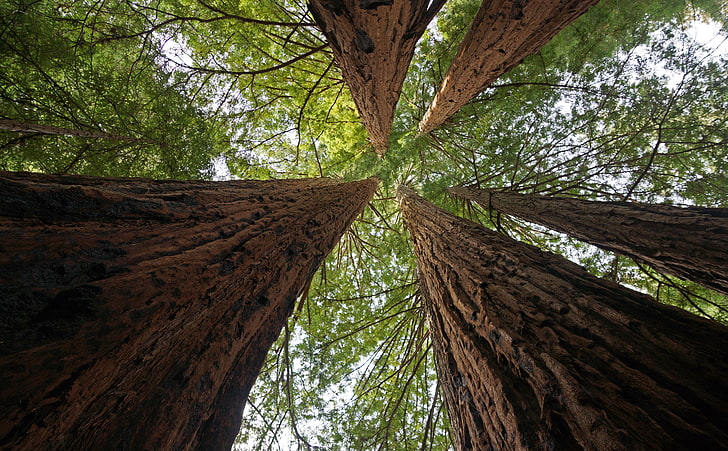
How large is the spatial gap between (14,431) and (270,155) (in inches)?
254

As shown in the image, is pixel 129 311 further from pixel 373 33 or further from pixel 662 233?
pixel 662 233

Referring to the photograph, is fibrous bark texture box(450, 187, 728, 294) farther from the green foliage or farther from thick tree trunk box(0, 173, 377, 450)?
the green foliage

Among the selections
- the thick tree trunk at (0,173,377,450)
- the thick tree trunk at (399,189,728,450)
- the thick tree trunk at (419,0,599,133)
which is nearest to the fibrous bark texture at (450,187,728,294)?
the thick tree trunk at (399,189,728,450)

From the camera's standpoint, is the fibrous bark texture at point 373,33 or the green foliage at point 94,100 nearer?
the fibrous bark texture at point 373,33

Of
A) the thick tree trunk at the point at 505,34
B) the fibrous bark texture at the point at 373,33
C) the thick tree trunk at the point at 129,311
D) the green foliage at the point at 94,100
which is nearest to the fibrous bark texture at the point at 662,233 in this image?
the thick tree trunk at the point at 505,34

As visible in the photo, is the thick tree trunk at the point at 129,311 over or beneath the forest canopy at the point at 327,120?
beneath

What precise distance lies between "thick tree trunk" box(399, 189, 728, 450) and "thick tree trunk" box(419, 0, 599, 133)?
2281 millimetres

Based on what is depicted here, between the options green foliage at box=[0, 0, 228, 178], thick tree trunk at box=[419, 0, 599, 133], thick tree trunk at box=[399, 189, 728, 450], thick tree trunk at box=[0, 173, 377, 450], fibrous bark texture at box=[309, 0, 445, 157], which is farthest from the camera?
green foliage at box=[0, 0, 228, 178]

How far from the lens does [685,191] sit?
4453 mm

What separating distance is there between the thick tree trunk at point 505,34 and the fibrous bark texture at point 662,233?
6.08 feet

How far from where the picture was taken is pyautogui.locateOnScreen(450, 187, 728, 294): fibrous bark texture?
205 cm

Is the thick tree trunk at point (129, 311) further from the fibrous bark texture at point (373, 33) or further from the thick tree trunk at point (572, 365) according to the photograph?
the fibrous bark texture at point (373, 33)

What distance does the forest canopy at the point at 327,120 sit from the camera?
13.7 ft

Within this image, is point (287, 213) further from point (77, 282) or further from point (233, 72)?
point (233, 72)
